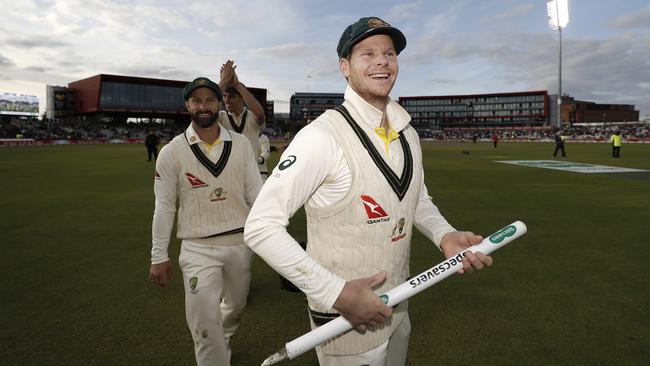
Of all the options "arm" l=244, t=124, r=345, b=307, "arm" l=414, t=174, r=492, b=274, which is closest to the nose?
"arm" l=244, t=124, r=345, b=307

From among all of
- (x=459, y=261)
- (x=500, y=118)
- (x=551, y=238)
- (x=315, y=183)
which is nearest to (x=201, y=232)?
(x=315, y=183)

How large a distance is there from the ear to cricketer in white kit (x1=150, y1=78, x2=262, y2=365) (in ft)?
5.30

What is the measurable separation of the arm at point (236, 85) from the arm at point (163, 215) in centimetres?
114

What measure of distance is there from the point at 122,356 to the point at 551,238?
20.0 ft

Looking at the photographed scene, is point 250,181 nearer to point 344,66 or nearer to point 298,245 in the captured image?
point 344,66

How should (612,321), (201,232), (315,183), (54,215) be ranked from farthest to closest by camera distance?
(54,215) → (612,321) → (201,232) → (315,183)

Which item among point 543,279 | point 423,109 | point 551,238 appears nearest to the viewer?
point 543,279

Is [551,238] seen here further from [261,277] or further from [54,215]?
[54,215]

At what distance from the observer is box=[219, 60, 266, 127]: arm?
3.96 metres

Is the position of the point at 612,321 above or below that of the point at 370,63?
below

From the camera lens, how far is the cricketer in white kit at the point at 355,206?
1.51 m

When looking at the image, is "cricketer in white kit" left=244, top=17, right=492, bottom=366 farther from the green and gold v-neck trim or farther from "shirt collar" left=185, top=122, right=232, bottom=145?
"shirt collar" left=185, top=122, right=232, bottom=145

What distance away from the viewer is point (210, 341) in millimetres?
2811

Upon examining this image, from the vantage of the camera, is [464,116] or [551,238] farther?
[464,116]
